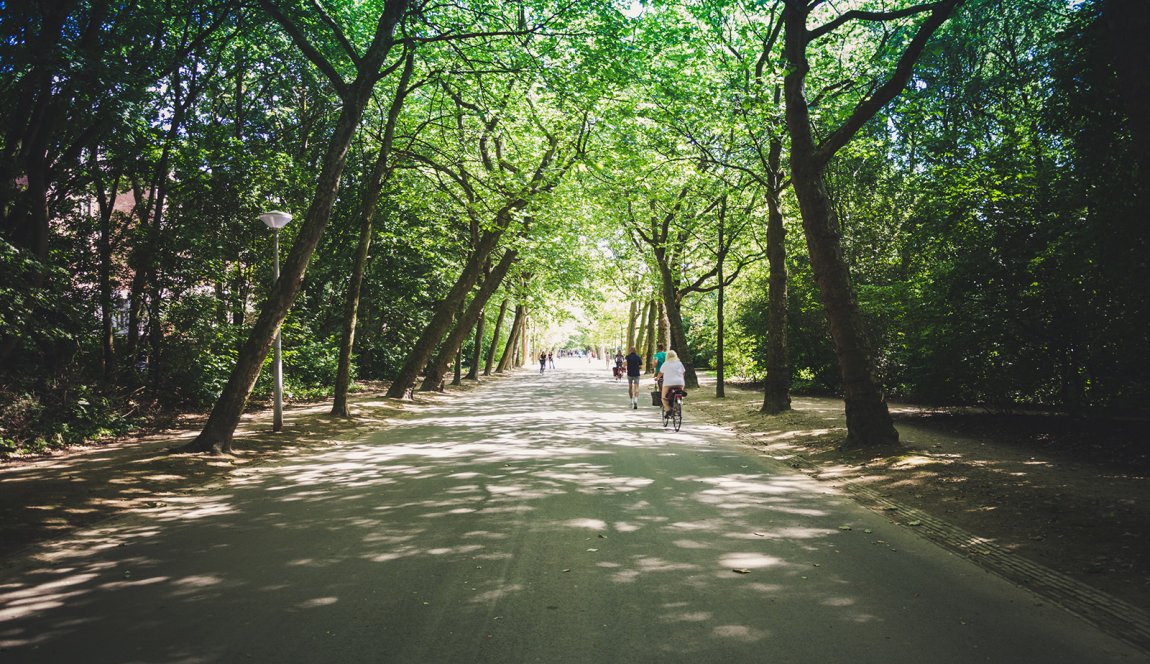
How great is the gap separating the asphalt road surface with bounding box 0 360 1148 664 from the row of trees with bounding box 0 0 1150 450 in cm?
391

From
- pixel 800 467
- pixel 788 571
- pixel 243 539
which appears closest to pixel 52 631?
pixel 243 539

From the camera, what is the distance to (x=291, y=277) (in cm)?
1049

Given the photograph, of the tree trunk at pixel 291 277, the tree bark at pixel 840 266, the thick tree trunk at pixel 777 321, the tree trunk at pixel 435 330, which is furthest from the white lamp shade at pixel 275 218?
the thick tree trunk at pixel 777 321

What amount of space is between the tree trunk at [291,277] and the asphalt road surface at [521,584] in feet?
7.39

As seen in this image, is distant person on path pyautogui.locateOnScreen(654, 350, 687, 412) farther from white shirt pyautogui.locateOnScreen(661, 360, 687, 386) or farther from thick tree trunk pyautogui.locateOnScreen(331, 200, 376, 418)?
thick tree trunk pyautogui.locateOnScreen(331, 200, 376, 418)

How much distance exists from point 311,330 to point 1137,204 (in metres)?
21.0

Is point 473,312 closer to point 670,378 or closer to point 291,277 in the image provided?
point 670,378

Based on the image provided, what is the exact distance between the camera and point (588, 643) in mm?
3656

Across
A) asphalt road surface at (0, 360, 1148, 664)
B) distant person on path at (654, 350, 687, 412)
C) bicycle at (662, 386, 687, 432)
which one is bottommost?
asphalt road surface at (0, 360, 1148, 664)

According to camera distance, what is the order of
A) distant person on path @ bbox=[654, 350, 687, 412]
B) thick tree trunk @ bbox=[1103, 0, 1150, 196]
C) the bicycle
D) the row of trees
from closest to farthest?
thick tree trunk @ bbox=[1103, 0, 1150, 196] → the row of trees → the bicycle → distant person on path @ bbox=[654, 350, 687, 412]

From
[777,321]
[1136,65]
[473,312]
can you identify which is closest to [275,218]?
[473,312]

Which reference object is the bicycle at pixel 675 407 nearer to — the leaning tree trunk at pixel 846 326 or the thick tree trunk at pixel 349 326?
the leaning tree trunk at pixel 846 326

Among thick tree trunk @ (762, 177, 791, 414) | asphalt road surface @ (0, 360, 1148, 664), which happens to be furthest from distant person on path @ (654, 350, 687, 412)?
asphalt road surface @ (0, 360, 1148, 664)

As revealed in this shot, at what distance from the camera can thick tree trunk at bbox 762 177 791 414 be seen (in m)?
16.3
